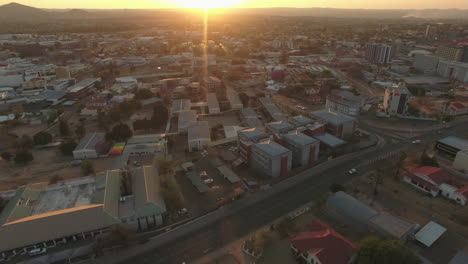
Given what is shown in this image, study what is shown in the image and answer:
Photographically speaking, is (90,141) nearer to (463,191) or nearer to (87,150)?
(87,150)

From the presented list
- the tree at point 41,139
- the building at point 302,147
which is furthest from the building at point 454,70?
the tree at point 41,139

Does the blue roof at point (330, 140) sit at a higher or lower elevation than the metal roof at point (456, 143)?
lower

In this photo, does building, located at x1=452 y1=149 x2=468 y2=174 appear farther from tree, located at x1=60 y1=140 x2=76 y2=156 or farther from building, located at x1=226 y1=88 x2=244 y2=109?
tree, located at x1=60 y1=140 x2=76 y2=156

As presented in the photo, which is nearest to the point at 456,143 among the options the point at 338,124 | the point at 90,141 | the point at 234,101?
A: the point at 338,124

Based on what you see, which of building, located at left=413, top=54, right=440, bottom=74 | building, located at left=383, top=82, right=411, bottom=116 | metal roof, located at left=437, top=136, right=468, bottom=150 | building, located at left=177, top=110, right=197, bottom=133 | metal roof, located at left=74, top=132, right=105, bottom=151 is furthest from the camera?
building, located at left=413, top=54, right=440, bottom=74

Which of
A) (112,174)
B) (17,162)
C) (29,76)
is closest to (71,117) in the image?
(17,162)

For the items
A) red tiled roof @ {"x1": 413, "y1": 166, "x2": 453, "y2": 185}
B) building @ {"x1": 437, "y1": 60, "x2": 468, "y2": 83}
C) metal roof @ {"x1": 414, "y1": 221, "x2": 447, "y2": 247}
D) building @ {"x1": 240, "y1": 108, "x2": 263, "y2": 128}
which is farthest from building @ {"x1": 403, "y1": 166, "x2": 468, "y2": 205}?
building @ {"x1": 437, "y1": 60, "x2": 468, "y2": 83}

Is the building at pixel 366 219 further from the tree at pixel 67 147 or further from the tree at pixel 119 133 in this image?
the tree at pixel 67 147
